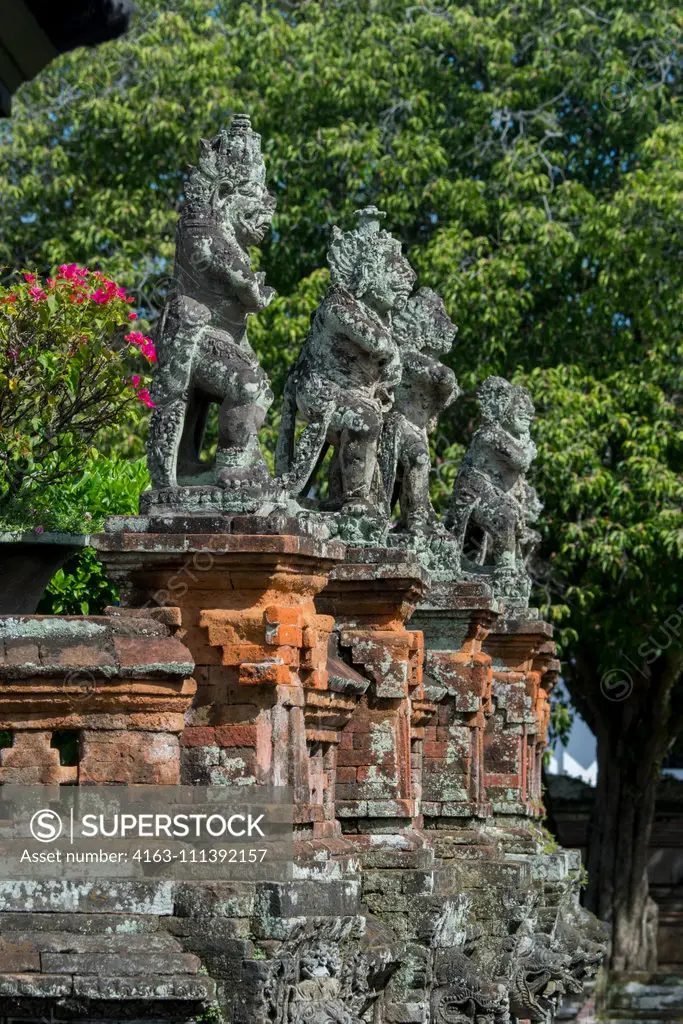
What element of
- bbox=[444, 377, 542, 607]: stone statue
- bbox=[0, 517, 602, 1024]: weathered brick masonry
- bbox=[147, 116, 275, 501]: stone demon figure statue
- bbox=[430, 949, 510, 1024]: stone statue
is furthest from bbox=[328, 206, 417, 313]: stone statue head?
bbox=[444, 377, 542, 607]: stone statue

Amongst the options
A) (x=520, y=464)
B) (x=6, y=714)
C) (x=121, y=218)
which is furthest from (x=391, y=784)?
(x=121, y=218)

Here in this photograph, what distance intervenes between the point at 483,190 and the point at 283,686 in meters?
12.7

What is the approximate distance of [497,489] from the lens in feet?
40.9

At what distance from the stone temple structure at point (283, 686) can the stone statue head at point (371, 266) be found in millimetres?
16

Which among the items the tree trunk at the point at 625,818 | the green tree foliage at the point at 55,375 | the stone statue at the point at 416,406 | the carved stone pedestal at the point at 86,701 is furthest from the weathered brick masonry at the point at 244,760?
the tree trunk at the point at 625,818

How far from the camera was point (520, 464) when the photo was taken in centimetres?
1246

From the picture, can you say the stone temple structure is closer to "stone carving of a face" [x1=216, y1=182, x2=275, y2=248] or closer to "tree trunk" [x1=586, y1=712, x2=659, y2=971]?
"stone carving of a face" [x1=216, y1=182, x2=275, y2=248]

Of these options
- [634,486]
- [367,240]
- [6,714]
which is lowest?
[6,714]

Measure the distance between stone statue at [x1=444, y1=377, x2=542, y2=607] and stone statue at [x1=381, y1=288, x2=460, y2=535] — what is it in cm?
194

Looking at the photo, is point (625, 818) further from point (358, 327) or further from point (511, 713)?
point (358, 327)

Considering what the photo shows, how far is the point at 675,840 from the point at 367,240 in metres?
17.6

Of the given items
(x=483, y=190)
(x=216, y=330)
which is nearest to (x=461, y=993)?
(x=216, y=330)

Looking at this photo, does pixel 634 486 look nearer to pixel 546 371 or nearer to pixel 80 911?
pixel 546 371

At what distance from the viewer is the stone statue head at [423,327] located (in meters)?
10.4
